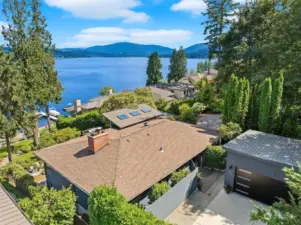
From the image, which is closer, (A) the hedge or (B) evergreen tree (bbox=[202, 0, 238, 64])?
(A) the hedge

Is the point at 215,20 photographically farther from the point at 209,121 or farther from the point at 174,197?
the point at 174,197

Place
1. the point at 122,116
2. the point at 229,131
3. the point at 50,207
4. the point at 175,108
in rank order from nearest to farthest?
the point at 50,207, the point at 229,131, the point at 122,116, the point at 175,108

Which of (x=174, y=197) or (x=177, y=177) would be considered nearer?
(x=174, y=197)

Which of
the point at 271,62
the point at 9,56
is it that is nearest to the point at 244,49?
the point at 271,62

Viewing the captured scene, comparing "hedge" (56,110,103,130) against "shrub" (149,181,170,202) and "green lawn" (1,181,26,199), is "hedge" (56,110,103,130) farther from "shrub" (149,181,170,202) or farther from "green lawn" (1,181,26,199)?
"shrub" (149,181,170,202)

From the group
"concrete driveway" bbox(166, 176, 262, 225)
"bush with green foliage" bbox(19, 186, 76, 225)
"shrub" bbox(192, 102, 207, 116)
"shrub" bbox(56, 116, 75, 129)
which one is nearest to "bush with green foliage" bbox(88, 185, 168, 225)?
"bush with green foliage" bbox(19, 186, 76, 225)

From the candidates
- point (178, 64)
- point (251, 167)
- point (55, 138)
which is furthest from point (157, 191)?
point (178, 64)
